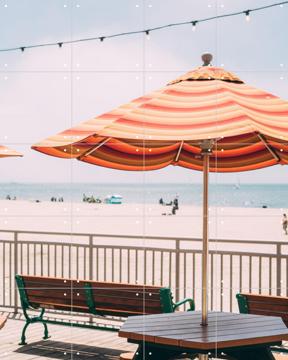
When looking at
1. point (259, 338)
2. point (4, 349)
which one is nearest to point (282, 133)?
point (259, 338)

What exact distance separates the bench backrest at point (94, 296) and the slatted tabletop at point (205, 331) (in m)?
1.06

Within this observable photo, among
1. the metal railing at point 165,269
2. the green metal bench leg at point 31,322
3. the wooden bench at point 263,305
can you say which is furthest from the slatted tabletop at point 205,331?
the green metal bench leg at point 31,322

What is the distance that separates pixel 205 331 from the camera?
457cm

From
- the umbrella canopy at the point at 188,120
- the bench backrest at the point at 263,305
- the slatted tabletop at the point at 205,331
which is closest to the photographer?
the umbrella canopy at the point at 188,120

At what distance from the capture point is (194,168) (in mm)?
7316

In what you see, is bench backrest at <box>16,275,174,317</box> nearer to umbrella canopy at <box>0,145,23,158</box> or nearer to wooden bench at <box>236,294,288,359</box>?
wooden bench at <box>236,294,288,359</box>

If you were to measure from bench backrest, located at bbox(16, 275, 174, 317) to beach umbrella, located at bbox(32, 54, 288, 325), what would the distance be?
1.31 m

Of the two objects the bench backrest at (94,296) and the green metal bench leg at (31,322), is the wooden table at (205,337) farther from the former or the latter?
the green metal bench leg at (31,322)

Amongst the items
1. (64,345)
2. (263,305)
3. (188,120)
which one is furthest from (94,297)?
(188,120)

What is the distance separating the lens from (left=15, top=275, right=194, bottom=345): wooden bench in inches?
246

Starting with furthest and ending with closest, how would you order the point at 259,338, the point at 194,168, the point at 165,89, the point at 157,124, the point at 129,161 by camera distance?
the point at 194,168
the point at 129,161
the point at 165,89
the point at 259,338
the point at 157,124

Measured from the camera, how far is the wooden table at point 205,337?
14.1 ft

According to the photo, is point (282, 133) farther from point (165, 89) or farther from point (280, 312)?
point (280, 312)

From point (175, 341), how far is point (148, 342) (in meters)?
0.25
